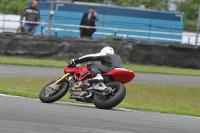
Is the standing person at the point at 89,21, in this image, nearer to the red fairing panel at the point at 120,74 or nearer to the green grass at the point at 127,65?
the green grass at the point at 127,65

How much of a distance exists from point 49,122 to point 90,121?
69 centimetres

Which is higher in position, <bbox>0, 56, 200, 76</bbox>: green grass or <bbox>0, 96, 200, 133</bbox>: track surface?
<bbox>0, 96, 200, 133</bbox>: track surface

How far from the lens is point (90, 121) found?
30.1 ft

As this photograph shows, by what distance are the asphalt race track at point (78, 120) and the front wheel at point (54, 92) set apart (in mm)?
127

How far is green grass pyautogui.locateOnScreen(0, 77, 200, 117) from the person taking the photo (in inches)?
504

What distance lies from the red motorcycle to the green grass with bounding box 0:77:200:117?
2.97 ft

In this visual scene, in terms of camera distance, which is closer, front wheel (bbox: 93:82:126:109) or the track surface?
the track surface

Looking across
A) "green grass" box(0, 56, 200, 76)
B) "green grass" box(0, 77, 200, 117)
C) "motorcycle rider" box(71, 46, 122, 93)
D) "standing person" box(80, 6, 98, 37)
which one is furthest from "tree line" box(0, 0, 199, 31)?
"motorcycle rider" box(71, 46, 122, 93)

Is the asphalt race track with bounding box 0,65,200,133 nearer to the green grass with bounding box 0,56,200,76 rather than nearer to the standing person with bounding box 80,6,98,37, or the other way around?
the green grass with bounding box 0,56,200,76

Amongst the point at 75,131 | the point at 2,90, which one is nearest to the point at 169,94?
the point at 2,90

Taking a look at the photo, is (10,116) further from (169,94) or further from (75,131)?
(169,94)

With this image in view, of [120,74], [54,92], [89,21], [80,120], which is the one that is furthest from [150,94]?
[89,21]

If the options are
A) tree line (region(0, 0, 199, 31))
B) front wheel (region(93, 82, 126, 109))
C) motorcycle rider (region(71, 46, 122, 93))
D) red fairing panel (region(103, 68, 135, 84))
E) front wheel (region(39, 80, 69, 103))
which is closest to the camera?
front wheel (region(93, 82, 126, 109))

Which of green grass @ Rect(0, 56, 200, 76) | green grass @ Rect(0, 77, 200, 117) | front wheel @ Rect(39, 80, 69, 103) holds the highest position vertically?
front wheel @ Rect(39, 80, 69, 103)
